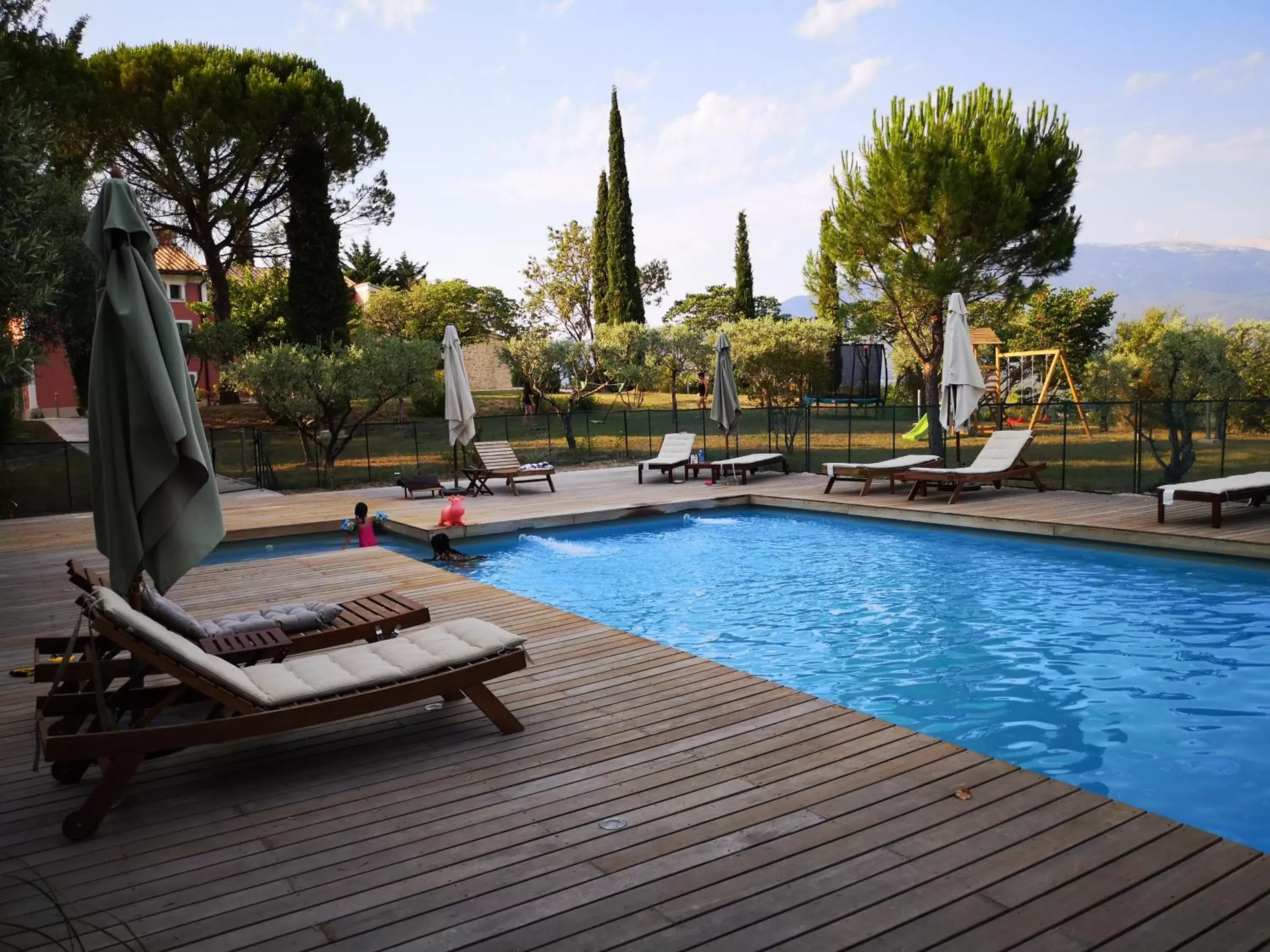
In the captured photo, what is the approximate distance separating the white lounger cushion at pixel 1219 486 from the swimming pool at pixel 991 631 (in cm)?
68

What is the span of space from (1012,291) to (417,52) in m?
14.4

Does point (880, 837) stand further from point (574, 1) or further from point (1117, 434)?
point (574, 1)

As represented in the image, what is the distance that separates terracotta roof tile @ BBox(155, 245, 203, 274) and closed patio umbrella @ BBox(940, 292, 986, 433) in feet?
108

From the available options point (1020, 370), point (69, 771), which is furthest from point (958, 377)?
point (1020, 370)

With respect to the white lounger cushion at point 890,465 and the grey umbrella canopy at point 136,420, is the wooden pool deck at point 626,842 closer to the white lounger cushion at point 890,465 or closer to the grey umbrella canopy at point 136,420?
the grey umbrella canopy at point 136,420

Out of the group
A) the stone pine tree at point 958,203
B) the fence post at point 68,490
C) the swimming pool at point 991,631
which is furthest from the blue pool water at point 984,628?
the stone pine tree at point 958,203

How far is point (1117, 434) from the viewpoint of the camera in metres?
12.8

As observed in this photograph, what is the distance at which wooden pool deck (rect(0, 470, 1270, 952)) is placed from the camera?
2271 mm

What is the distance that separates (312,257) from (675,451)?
12644 millimetres

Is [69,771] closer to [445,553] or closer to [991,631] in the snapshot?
[991,631]

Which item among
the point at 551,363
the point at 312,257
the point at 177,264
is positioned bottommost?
the point at 551,363

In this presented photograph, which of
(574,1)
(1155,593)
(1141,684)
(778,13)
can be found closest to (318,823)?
(1141,684)

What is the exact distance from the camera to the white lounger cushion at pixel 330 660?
10.2 ft

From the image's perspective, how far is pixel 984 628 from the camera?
6770 mm
